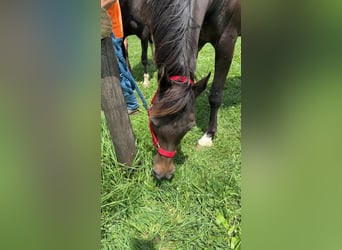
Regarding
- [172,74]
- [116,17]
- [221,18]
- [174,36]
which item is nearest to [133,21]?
[221,18]

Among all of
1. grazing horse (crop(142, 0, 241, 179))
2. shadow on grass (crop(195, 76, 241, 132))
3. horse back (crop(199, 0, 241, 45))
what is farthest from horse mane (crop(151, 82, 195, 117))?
shadow on grass (crop(195, 76, 241, 132))

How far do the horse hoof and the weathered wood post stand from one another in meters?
1.03

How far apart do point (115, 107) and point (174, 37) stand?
67 cm

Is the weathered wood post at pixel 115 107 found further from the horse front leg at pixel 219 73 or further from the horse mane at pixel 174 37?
the horse front leg at pixel 219 73

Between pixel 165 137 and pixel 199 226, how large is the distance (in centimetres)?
73

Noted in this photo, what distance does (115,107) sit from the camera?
232 cm

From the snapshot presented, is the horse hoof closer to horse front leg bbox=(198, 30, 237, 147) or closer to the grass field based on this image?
horse front leg bbox=(198, 30, 237, 147)

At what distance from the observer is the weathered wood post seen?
214 cm

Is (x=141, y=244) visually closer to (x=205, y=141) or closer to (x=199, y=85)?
(x=199, y=85)

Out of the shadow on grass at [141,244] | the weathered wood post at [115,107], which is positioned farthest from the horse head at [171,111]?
the shadow on grass at [141,244]
